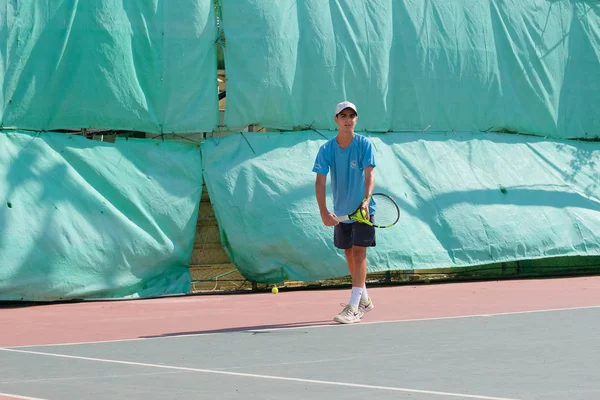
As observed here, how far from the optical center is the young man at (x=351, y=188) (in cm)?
861

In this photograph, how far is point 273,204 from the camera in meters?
12.4

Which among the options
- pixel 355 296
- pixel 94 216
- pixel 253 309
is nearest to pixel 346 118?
pixel 355 296

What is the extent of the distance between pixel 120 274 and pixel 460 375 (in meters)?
6.77

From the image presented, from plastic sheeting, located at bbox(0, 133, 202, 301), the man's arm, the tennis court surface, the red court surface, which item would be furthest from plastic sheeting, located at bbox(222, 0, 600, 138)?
the man's arm

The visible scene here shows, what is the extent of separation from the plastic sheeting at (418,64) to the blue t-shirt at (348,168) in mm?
3817

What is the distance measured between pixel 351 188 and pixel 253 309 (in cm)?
207

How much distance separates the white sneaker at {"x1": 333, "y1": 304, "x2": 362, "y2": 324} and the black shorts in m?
0.52

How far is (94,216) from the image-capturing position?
1145 centimetres

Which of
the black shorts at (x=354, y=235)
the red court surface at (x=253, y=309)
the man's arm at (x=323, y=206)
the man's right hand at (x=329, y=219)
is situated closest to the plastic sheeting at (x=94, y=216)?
the red court surface at (x=253, y=309)

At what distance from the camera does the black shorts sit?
8.60 metres

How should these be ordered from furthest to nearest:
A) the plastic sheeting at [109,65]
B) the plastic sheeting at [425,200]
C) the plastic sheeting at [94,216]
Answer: the plastic sheeting at [425,200], the plastic sheeting at [109,65], the plastic sheeting at [94,216]

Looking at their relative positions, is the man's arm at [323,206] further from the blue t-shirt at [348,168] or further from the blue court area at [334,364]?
the blue court area at [334,364]

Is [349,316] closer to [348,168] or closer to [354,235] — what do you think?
[354,235]

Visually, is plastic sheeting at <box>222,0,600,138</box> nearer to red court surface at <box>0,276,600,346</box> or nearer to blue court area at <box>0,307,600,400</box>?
red court surface at <box>0,276,600,346</box>
